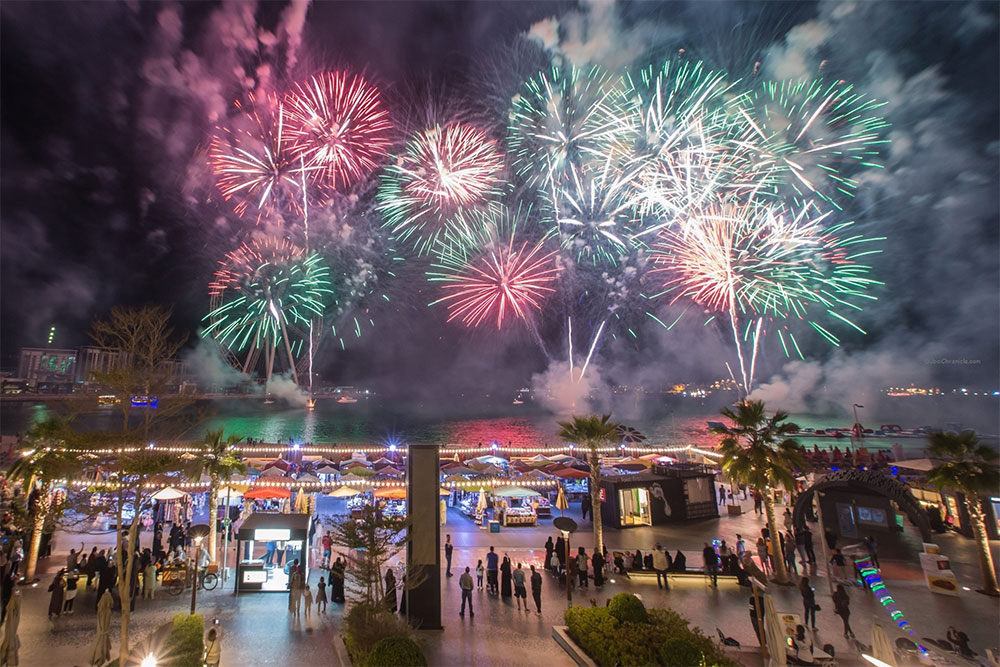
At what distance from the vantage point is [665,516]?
22906mm

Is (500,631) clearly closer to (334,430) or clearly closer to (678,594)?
(678,594)

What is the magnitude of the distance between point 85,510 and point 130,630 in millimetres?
3213

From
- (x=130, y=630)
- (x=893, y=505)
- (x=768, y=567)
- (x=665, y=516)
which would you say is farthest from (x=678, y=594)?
(x=130, y=630)

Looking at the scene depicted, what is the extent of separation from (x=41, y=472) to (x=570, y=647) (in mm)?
16856

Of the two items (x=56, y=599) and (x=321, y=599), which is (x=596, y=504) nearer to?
(x=321, y=599)

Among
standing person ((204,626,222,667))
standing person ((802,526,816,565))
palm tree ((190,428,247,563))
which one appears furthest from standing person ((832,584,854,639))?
palm tree ((190,428,247,563))

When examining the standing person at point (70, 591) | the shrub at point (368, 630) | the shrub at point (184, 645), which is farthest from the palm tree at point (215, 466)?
the shrub at point (368, 630)

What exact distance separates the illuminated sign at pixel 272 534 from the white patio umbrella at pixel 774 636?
40.6 ft

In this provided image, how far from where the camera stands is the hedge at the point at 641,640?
7992mm

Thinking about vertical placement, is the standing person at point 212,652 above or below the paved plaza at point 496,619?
above

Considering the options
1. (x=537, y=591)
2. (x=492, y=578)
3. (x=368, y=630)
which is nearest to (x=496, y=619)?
(x=537, y=591)

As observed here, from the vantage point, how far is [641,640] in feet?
28.9

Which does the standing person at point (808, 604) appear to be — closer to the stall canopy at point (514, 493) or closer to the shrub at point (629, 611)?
the shrub at point (629, 611)

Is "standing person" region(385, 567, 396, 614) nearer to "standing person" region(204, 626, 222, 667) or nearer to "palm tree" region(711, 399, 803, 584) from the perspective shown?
"standing person" region(204, 626, 222, 667)
